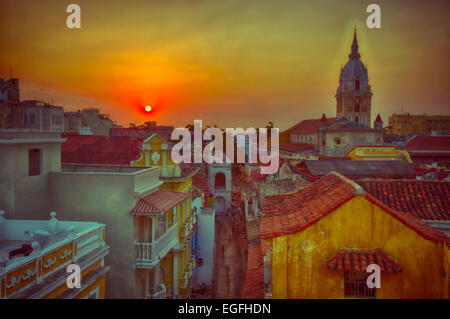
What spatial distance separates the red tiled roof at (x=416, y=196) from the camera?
9.77m

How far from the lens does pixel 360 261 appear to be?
6.21 metres

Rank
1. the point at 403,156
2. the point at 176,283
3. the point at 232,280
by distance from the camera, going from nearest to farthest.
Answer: the point at 176,283, the point at 232,280, the point at 403,156

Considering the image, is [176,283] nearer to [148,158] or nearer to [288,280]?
[148,158]

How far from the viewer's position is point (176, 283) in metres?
12.9

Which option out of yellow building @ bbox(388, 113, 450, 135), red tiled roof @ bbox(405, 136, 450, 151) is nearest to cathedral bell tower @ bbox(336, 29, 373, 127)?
yellow building @ bbox(388, 113, 450, 135)

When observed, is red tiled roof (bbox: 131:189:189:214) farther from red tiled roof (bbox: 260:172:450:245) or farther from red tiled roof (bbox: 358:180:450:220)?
red tiled roof (bbox: 358:180:450:220)

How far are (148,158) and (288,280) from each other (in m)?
8.19

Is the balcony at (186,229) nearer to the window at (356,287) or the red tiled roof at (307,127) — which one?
the window at (356,287)

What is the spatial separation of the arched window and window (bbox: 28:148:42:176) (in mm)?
22858

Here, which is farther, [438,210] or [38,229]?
[438,210]

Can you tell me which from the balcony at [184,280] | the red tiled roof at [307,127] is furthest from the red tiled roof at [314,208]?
the red tiled roof at [307,127]

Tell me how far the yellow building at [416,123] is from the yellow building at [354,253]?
81.7 metres
